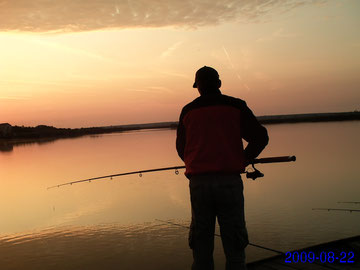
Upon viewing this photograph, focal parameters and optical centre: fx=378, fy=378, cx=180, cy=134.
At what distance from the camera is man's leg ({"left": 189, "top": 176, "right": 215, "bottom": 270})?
3225 millimetres

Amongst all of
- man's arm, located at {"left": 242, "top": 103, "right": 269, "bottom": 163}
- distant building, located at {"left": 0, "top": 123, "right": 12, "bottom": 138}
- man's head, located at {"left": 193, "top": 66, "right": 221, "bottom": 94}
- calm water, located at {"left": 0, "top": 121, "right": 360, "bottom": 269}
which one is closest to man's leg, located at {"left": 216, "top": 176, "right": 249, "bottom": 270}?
man's arm, located at {"left": 242, "top": 103, "right": 269, "bottom": 163}

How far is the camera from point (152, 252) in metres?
8.27

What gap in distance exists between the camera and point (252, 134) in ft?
11.2

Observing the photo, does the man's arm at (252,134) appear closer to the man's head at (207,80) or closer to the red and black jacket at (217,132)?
the red and black jacket at (217,132)

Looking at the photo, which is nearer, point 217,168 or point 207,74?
point 217,168

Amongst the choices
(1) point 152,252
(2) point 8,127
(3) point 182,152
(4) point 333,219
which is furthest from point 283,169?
(2) point 8,127

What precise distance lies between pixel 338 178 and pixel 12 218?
13.5 m

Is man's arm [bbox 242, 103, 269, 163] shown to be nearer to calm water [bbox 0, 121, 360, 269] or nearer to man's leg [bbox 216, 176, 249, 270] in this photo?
man's leg [bbox 216, 176, 249, 270]

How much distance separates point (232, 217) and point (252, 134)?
77cm

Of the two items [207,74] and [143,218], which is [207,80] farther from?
[143,218]

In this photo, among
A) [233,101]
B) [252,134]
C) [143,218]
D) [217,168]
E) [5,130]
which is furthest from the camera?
[5,130]

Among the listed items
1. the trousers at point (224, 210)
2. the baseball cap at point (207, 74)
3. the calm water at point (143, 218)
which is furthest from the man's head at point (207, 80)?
the calm water at point (143, 218)

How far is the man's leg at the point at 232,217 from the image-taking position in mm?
3168

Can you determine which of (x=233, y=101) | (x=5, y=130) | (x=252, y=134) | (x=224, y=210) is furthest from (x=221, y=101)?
(x=5, y=130)
